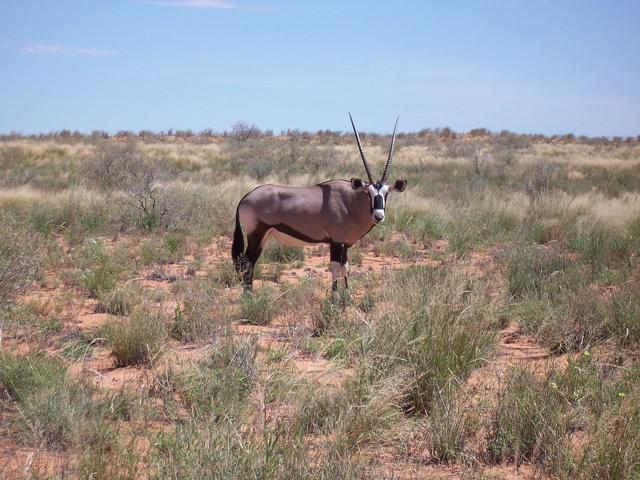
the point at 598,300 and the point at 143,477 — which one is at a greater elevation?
the point at 598,300

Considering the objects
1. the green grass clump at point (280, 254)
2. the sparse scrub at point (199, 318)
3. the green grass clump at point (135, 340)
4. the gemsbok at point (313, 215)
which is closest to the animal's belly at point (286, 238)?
the gemsbok at point (313, 215)

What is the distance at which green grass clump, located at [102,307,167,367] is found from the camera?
229 inches

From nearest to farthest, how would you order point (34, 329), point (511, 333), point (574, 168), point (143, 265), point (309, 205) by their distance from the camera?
point (34, 329) → point (511, 333) → point (309, 205) → point (143, 265) → point (574, 168)

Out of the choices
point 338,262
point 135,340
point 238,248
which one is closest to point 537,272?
point 338,262

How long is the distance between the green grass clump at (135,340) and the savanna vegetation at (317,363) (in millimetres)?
19

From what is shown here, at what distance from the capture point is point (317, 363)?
582cm

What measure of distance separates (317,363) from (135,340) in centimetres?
163

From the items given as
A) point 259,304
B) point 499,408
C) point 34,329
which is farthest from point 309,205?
point 499,408

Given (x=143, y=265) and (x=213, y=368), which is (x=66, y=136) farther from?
(x=213, y=368)

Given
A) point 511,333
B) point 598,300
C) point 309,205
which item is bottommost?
point 511,333

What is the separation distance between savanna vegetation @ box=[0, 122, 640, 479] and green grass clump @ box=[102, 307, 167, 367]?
0.02 metres

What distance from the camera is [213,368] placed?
5.16 metres

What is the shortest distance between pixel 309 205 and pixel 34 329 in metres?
3.55

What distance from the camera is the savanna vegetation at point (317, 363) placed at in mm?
3672
